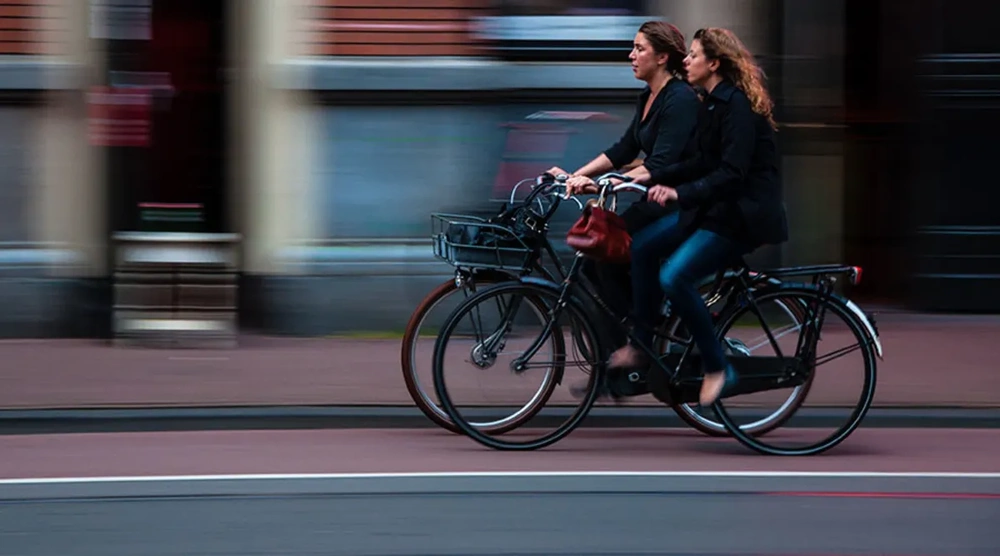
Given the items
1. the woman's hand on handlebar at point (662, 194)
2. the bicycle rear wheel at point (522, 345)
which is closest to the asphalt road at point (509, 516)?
the bicycle rear wheel at point (522, 345)

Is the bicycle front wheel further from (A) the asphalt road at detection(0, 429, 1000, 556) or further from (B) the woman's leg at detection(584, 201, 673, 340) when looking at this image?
(B) the woman's leg at detection(584, 201, 673, 340)

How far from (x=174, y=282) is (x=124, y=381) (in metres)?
1.35

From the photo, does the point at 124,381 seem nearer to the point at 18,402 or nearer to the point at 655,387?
the point at 18,402

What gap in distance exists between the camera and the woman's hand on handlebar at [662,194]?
20.4 feet

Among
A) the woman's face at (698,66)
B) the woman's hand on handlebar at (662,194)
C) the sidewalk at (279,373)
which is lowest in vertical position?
the sidewalk at (279,373)

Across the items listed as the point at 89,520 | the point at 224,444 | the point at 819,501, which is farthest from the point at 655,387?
the point at 89,520

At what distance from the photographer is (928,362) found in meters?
8.84

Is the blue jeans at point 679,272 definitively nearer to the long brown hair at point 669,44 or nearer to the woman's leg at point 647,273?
the woman's leg at point 647,273

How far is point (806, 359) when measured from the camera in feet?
21.6

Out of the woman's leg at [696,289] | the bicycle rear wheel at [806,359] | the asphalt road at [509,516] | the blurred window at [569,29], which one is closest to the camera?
the asphalt road at [509,516]

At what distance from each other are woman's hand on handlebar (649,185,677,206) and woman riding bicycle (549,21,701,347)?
0.14 m

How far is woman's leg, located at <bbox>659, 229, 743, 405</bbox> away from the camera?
6.28m

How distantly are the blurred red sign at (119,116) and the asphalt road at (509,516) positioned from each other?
410 cm

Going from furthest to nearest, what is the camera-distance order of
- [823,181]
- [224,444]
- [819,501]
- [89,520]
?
[823,181]
[224,444]
[819,501]
[89,520]
